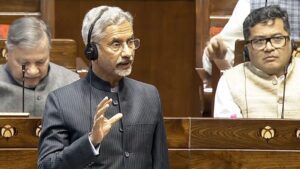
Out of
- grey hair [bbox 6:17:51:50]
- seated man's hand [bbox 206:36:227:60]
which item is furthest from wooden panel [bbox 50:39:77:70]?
seated man's hand [bbox 206:36:227:60]

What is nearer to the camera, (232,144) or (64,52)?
(232,144)

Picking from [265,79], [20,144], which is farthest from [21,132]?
[265,79]

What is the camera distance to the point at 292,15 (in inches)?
63.7

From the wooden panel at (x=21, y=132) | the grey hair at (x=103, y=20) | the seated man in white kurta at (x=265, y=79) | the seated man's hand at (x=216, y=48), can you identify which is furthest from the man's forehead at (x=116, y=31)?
the seated man's hand at (x=216, y=48)

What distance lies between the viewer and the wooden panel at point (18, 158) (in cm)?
120

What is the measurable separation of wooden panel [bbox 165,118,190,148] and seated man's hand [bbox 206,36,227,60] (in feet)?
1.10

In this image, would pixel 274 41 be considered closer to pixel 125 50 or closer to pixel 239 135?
pixel 239 135

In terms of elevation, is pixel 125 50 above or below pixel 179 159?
above

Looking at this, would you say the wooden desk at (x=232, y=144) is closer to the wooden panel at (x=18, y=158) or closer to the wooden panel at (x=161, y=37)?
the wooden panel at (x=18, y=158)

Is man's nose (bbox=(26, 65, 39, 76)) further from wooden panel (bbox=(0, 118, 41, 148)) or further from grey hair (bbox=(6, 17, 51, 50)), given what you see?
wooden panel (bbox=(0, 118, 41, 148))

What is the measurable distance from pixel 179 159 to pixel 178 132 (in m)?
0.04

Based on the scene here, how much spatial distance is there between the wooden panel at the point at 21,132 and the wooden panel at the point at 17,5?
714mm

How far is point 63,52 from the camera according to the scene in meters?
1.51

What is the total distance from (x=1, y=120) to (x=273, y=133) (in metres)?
0.40
